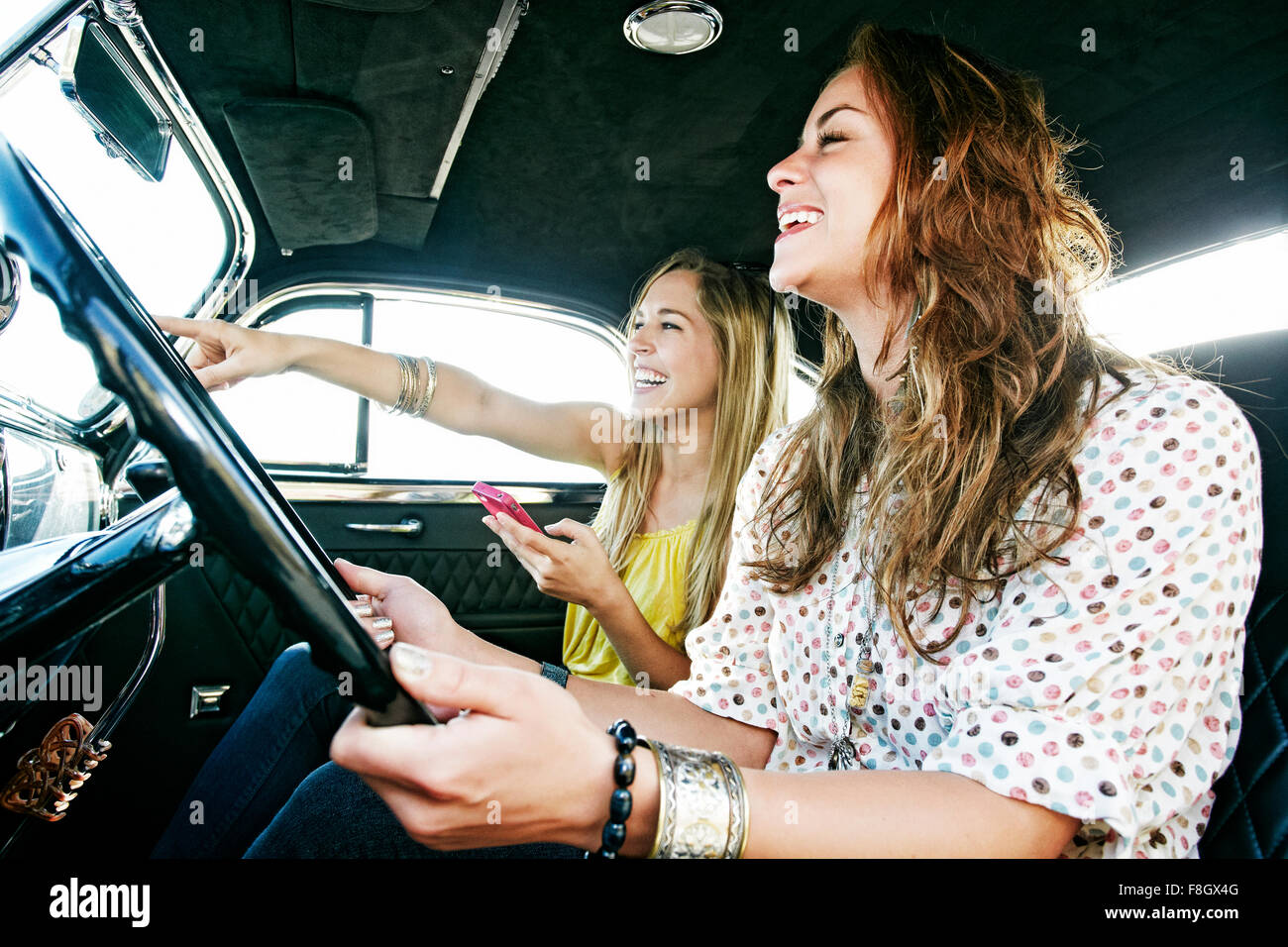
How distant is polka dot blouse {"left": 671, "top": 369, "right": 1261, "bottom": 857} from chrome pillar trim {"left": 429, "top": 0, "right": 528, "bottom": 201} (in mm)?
1231

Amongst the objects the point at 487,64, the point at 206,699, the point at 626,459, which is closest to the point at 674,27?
the point at 487,64

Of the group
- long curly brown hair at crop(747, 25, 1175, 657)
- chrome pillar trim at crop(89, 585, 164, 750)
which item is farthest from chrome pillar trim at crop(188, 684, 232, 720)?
long curly brown hair at crop(747, 25, 1175, 657)

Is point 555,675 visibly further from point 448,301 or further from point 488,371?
point 448,301

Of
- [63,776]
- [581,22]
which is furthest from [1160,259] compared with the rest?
[63,776]

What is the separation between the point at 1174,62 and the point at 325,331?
2.19 m

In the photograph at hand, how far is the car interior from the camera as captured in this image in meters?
0.60

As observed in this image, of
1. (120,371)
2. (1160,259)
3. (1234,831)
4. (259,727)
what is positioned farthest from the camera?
(1160,259)

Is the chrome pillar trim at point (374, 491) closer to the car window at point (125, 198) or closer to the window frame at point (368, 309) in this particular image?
the window frame at point (368, 309)

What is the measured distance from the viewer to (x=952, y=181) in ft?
3.62

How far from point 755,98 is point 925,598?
4.15 ft

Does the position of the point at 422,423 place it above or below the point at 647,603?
above

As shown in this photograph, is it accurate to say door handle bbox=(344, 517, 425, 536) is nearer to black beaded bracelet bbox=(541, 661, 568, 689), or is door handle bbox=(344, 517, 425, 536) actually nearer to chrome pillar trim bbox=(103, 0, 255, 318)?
chrome pillar trim bbox=(103, 0, 255, 318)

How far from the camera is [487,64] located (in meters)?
1.66

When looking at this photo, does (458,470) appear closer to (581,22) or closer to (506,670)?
(581,22)
